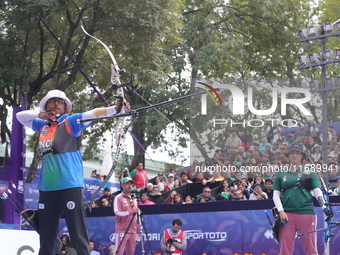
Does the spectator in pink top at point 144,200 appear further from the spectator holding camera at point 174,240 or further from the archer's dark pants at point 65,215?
the archer's dark pants at point 65,215

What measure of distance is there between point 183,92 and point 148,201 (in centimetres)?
1157

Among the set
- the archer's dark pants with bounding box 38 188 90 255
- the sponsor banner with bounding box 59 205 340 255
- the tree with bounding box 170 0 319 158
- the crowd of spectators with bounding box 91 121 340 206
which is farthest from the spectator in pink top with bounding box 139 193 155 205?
the tree with bounding box 170 0 319 158

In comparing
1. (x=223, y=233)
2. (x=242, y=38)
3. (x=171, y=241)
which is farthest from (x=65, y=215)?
(x=242, y=38)

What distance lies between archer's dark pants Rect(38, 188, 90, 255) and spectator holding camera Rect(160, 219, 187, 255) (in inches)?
275

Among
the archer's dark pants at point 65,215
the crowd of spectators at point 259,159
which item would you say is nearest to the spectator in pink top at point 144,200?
the crowd of spectators at point 259,159

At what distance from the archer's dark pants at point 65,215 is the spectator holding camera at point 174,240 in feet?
22.9

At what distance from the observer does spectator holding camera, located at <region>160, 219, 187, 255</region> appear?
40.6 ft

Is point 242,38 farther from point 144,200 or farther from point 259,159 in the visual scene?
point 259,159

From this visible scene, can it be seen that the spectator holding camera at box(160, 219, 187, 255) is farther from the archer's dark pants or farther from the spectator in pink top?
the archer's dark pants

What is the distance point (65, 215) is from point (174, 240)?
7.19 m

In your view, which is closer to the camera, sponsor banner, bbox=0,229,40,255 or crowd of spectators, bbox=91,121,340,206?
sponsor banner, bbox=0,229,40,255

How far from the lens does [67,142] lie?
18.5 feet

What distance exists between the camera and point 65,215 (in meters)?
5.52

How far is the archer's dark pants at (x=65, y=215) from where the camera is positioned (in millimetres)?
5465
